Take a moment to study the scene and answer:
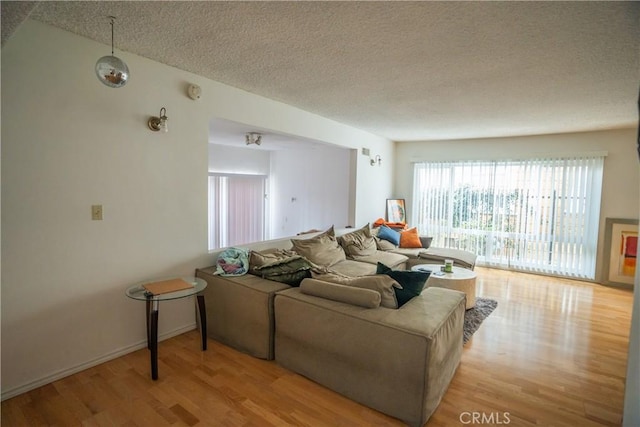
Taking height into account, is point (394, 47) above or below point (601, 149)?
above

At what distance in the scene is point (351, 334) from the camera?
2.14m

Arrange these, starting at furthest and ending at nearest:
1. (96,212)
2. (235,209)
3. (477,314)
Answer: (235,209)
(477,314)
(96,212)

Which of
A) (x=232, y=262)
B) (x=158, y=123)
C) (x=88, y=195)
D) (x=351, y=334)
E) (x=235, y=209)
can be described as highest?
(x=158, y=123)

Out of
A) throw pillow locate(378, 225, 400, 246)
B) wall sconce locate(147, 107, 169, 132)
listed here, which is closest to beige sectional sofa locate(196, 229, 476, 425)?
wall sconce locate(147, 107, 169, 132)

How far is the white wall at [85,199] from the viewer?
6.97ft

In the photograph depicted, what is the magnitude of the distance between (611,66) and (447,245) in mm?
4244

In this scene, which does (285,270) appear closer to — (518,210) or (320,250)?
(320,250)

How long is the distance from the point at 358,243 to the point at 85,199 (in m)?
3.39

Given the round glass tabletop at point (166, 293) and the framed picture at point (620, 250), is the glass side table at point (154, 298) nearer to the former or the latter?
the round glass tabletop at point (166, 293)

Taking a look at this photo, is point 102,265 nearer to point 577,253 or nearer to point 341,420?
point 341,420

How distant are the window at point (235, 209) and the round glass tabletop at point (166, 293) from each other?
13.0ft

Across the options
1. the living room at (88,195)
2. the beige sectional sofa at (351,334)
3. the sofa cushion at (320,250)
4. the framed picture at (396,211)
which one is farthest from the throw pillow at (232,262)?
the framed picture at (396,211)

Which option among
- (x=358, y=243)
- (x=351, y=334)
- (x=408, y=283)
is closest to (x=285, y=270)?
Result: (x=351, y=334)

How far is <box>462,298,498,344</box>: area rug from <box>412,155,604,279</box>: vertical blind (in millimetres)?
2094
